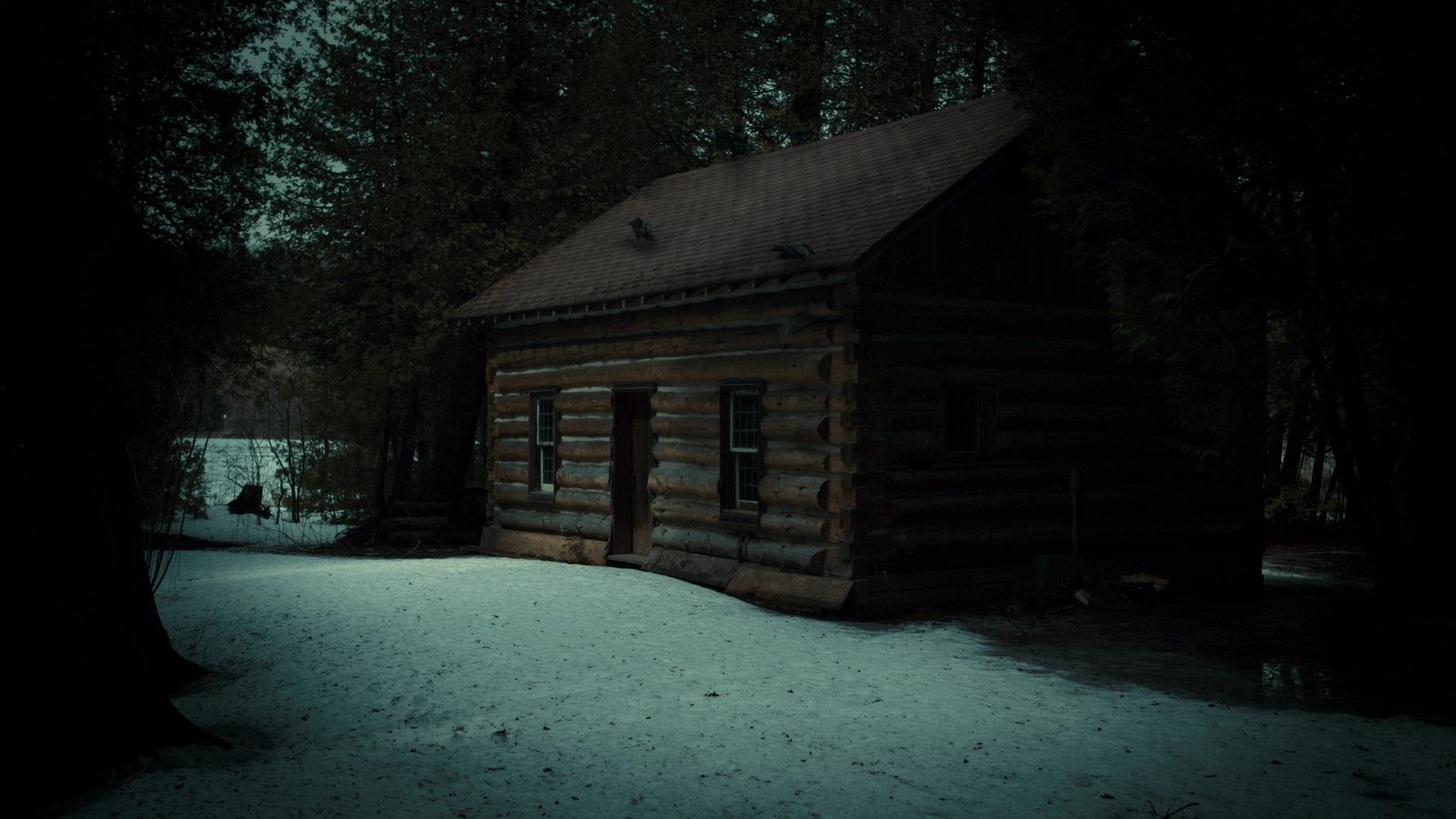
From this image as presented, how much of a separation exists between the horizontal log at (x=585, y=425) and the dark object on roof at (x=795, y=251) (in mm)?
4653

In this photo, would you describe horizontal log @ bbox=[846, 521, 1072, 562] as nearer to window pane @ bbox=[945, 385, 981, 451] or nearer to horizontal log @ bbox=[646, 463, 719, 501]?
window pane @ bbox=[945, 385, 981, 451]

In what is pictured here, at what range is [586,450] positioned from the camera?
17.5 meters

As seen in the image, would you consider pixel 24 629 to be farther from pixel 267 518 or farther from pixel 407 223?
pixel 267 518

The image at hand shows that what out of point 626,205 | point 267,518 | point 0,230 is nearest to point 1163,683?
point 0,230

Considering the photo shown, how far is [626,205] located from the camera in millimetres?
21719

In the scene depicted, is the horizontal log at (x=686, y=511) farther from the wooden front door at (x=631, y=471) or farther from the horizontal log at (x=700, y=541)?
the wooden front door at (x=631, y=471)

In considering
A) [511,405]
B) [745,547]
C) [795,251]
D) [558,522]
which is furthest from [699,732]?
[511,405]

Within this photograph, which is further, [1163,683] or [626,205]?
[626,205]

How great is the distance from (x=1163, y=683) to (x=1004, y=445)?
4.93 m

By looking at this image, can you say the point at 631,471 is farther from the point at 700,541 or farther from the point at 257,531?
the point at 257,531

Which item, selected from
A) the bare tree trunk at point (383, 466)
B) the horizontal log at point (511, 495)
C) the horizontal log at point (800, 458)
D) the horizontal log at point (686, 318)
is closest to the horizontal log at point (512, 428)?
the horizontal log at point (511, 495)

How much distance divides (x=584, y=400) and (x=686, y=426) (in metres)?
2.57

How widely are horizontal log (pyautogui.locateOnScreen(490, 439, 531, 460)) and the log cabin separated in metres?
0.98

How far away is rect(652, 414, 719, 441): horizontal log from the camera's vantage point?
15125 mm
